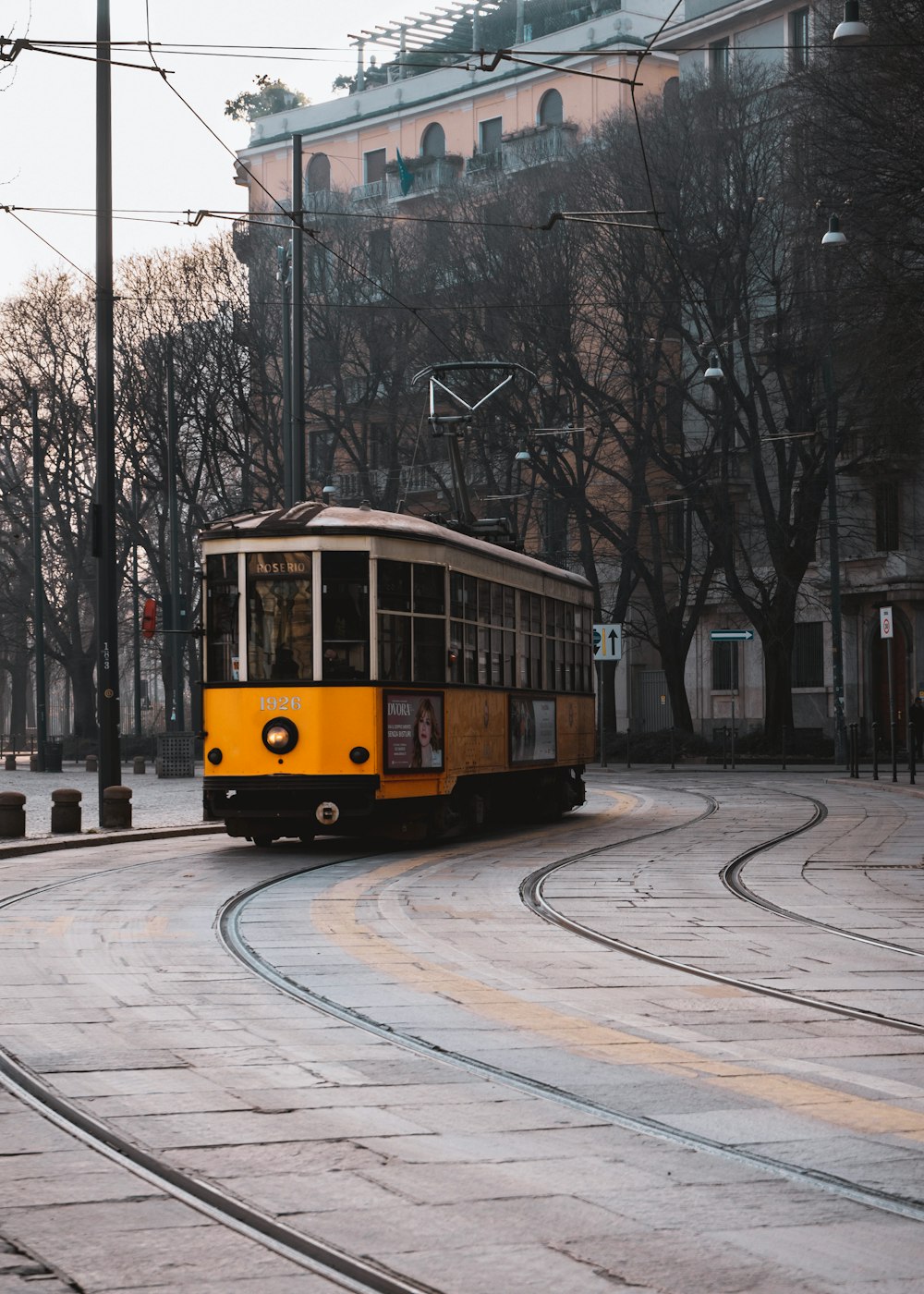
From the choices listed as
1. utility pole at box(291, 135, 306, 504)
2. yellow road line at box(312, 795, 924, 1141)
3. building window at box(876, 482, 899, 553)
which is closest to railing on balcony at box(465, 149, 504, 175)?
building window at box(876, 482, 899, 553)

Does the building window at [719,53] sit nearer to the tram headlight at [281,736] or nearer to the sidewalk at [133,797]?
the sidewalk at [133,797]

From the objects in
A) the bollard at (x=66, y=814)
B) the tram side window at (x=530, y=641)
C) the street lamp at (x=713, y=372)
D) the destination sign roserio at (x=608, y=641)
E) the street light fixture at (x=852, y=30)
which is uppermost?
the street light fixture at (x=852, y=30)

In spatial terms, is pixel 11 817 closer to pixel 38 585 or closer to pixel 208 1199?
pixel 208 1199

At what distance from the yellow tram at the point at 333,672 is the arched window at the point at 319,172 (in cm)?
5674

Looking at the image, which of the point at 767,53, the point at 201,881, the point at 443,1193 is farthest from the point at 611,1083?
the point at 767,53

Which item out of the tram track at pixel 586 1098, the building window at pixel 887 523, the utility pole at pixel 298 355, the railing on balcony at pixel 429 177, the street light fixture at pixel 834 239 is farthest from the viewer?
the railing on balcony at pixel 429 177

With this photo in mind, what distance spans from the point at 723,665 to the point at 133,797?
1023 inches

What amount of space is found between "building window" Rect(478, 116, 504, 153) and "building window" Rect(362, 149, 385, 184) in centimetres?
503

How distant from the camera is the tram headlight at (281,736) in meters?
17.7

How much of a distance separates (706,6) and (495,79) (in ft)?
45.6

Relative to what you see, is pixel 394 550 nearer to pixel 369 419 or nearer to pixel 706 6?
pixel 369 419

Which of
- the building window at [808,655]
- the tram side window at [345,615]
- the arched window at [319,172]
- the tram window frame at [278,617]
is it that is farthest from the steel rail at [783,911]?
the arched window at [319,172]

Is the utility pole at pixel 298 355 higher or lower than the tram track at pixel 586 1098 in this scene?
higher

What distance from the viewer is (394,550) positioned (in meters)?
18.2
